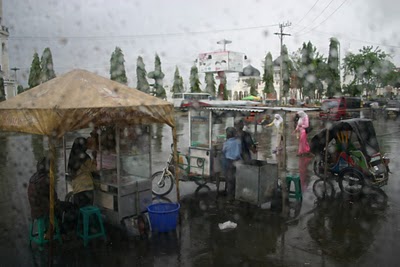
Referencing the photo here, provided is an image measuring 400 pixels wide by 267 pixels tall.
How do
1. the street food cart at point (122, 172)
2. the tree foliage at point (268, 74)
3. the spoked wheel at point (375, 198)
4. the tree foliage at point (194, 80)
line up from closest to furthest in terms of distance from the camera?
the street food cart at point (122, 172) < the spoked wheel at point (375, 198) < the tree foliage at point (268, 74) < the tree foliage at point (194, 80)

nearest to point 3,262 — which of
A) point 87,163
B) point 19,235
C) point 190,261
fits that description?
point 19,235

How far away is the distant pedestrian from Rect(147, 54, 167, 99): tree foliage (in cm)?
4471

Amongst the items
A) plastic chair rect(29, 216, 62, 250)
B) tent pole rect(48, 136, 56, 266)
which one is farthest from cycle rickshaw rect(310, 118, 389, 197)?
tent pole rect(48, 136, 56, 266)

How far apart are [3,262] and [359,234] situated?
19.0 ft

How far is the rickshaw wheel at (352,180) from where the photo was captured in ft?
26.9

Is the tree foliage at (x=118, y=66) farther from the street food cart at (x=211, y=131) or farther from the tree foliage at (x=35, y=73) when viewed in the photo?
the street food cart at (x=211, y=131)

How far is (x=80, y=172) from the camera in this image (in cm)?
642

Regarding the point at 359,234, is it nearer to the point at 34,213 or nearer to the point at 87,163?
the point at 87,163

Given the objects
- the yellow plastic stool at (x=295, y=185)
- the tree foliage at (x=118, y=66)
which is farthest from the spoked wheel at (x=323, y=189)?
the tree foliage at (x=118, y=66)

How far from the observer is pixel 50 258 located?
5.48 m

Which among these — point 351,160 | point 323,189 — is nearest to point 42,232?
point 323,189

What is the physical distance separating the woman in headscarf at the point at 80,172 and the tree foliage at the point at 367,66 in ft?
127

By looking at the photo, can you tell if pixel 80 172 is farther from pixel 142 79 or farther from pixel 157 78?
pixel 157 78

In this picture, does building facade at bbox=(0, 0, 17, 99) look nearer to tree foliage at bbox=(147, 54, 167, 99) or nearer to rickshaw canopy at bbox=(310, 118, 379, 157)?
tree foliage at bbox=(147, 54, 167, 99)
